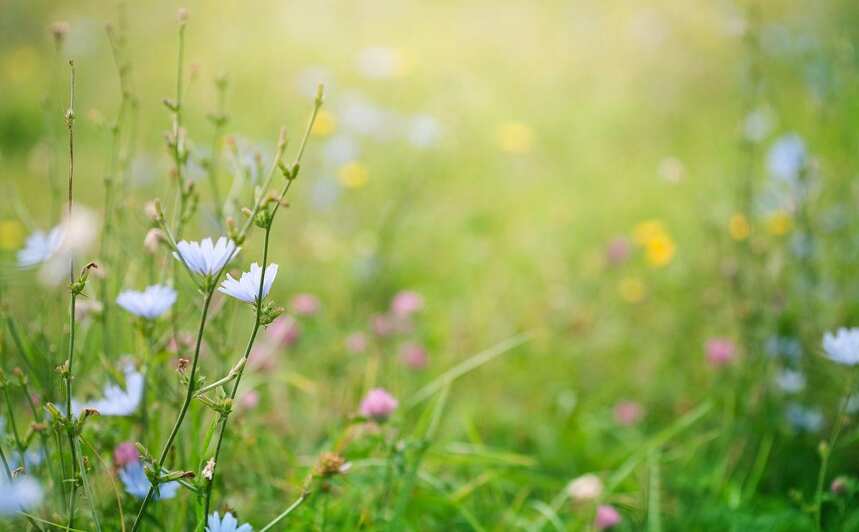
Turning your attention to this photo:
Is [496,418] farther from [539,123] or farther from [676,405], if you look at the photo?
[539,123]

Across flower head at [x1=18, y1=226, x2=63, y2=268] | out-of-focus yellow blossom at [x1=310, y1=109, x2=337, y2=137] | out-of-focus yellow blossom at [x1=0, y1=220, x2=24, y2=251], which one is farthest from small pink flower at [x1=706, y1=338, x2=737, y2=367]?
out-of-focus yellow blossom at [x1=0, y1=220, x2=24, y2=251]

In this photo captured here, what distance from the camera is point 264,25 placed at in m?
4.68

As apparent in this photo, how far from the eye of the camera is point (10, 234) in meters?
3.08

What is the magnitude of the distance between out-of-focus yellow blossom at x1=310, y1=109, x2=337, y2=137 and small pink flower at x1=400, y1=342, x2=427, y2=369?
154cm

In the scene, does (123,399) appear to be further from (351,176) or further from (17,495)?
(351,176)

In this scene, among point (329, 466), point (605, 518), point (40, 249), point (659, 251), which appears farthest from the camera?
point (659, 251)

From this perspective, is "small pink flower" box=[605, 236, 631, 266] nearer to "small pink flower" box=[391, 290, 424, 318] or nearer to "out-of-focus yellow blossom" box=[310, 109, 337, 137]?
"small pink flower" box=[391, 290, 424, 318]

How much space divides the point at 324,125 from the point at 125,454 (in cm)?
228

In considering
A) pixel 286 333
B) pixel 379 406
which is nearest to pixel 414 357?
pixel 286 333

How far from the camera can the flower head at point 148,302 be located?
111 centimetres

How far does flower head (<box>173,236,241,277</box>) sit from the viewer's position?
816 millimetres

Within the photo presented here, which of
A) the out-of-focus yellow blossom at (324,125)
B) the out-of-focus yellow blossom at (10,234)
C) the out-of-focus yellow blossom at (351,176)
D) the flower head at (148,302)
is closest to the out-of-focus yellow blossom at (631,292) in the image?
the out-of-focus yellow blossom at (351,176)

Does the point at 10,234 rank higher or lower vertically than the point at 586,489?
higher

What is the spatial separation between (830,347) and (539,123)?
253 centimetres
